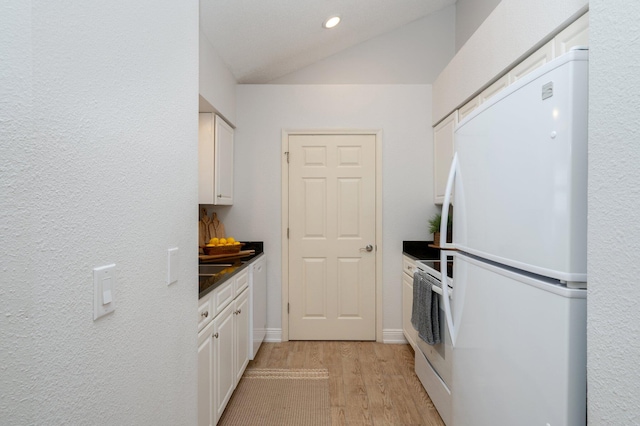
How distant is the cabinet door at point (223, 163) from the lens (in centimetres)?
313

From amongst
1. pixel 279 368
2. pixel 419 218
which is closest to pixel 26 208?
pixel 279 368

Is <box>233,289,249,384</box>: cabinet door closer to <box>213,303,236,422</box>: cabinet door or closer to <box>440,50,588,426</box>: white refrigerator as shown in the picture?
<box>213,303,236,422</box>: cabinet door

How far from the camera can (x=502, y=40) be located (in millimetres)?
2145

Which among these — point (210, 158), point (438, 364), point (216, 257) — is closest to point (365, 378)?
point (438, 364)

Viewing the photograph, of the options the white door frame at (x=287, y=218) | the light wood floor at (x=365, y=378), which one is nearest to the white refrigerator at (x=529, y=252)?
the light wood floor at (x=365, y=378)

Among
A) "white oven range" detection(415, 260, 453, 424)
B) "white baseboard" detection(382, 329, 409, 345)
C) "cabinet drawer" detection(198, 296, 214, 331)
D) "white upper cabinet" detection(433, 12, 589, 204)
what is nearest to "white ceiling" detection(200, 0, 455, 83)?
"white upper cabinet" detection(433, 12, 589, 204)

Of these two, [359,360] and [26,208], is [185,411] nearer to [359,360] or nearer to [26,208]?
[26,208]

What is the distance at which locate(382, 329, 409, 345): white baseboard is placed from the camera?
357cm

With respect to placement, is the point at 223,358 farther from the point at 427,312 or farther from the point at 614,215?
the point at 614,215

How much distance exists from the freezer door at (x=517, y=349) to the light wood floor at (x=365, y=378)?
0.95 meters

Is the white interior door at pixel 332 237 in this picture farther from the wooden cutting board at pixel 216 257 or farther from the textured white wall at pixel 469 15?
Answer: the textured white wall at pixel 469 15

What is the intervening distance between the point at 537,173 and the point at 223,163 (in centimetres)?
278

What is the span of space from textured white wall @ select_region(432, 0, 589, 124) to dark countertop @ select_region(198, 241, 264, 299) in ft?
6.64

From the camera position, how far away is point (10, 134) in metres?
0.54
